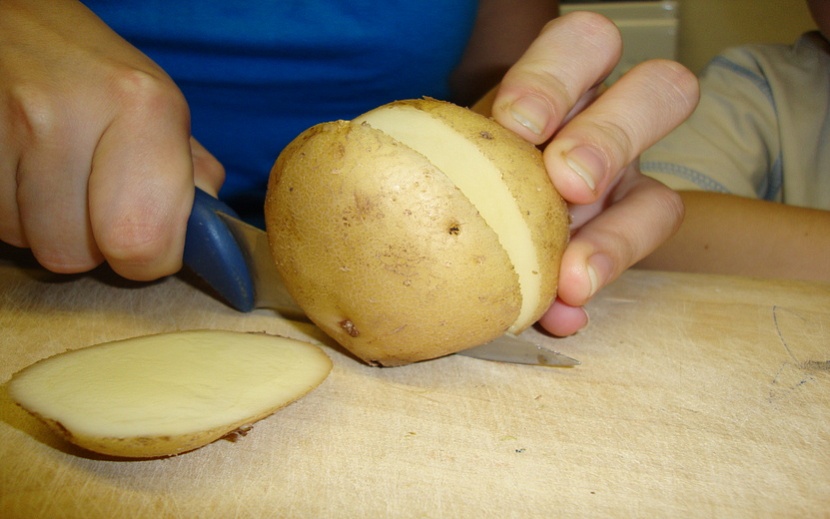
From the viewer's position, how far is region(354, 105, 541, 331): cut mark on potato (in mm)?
844

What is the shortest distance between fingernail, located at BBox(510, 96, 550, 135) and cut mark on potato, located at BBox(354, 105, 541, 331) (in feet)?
0.33

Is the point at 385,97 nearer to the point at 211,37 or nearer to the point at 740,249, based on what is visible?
the point at 211,37

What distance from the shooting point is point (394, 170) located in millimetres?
795

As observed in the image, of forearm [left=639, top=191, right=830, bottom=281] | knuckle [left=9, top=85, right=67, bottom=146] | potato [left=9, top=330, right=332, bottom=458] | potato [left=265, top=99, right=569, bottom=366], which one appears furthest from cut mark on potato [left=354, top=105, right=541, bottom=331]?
forearm [left=639, top=191, right=830, bottom=281]

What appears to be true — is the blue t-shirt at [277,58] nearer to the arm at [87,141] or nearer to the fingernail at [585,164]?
the arm at [87,141]

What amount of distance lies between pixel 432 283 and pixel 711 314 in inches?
23.0

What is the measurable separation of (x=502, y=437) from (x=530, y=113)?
435 millimetres

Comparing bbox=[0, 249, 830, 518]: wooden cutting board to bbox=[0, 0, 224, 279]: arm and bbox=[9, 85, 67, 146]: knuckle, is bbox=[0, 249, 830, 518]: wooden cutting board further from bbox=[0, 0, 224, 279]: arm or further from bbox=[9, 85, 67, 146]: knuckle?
bbox=[9, 85, 67, 146]: knuckle

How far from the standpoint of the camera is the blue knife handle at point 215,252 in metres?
1.02

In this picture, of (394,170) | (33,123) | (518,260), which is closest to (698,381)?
(518,260)

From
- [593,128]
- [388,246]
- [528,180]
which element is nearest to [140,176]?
[388,246]

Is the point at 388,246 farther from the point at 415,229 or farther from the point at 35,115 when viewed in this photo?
the point at 35,115

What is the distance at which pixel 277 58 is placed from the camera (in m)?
1.35

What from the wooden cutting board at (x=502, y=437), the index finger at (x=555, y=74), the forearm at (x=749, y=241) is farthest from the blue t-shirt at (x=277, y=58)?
the forearm at (x=749, y=241)
